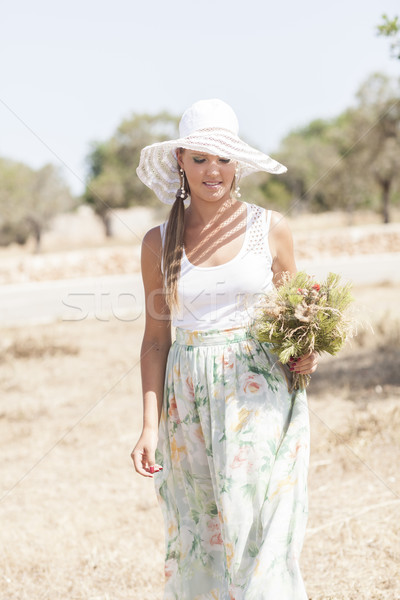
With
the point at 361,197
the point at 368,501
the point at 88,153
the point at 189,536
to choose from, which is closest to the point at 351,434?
the point at 368,501

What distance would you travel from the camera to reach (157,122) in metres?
36.4

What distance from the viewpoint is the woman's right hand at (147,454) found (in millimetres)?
2270

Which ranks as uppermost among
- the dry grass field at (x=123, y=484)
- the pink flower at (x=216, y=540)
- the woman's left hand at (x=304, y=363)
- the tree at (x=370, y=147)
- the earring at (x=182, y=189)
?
the tree at (x=370, y=147)

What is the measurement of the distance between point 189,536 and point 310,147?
148 ft

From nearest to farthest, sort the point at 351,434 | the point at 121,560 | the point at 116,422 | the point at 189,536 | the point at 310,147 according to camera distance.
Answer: the point at 189,536, the point at 121,560, the point at 351,434, the point at 116,422, the point at 310,147

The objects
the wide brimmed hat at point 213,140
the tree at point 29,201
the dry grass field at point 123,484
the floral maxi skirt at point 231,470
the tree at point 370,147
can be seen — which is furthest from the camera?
the tree at point 29,201

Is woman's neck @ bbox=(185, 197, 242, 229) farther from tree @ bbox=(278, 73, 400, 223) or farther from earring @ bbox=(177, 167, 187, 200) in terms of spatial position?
tree @ bbox=(278, 73, 400, 223)

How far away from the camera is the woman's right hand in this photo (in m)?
2.27

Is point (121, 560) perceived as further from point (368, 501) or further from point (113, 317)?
point (113, 317)

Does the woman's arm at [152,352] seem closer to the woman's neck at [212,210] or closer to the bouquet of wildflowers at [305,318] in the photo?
the woman's neck at [212,210]

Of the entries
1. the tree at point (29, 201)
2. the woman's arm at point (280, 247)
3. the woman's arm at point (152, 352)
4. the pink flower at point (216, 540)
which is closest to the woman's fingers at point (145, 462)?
the woman's arm at point (152, 352)

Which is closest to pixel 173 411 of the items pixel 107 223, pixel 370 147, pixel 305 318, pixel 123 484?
pixel 305 318

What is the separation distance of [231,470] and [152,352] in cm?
53

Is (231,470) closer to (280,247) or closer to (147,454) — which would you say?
(147,454)
